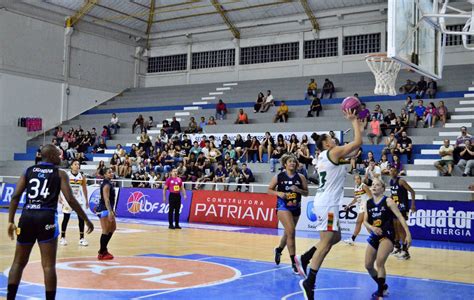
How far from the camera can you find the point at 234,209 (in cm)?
1959

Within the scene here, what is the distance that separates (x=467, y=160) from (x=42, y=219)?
1685 cm

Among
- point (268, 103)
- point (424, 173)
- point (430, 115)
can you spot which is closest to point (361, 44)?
point (268, 103)

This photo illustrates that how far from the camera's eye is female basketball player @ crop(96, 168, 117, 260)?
10.6 m

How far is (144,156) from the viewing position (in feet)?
86.8

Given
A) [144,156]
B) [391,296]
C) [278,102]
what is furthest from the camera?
[278,102]

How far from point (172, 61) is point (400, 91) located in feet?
59.7

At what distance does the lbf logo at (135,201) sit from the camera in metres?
21.8

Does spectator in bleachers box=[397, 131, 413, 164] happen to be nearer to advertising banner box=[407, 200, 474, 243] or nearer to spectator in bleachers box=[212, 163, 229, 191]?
advertising banner box=[407, 200, 474, 243]

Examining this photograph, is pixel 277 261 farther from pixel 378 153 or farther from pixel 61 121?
pixel 61 121

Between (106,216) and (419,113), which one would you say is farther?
(419,113)

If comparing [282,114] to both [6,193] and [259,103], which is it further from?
[6,193]

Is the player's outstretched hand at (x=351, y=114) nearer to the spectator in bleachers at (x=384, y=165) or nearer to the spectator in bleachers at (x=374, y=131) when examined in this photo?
the spectator in bleachers at (x=384, y=165)

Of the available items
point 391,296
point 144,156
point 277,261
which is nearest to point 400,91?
point 144,156

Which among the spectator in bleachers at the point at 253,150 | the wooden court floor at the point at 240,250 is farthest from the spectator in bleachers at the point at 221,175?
the wooden court floor at the point at 240,250
